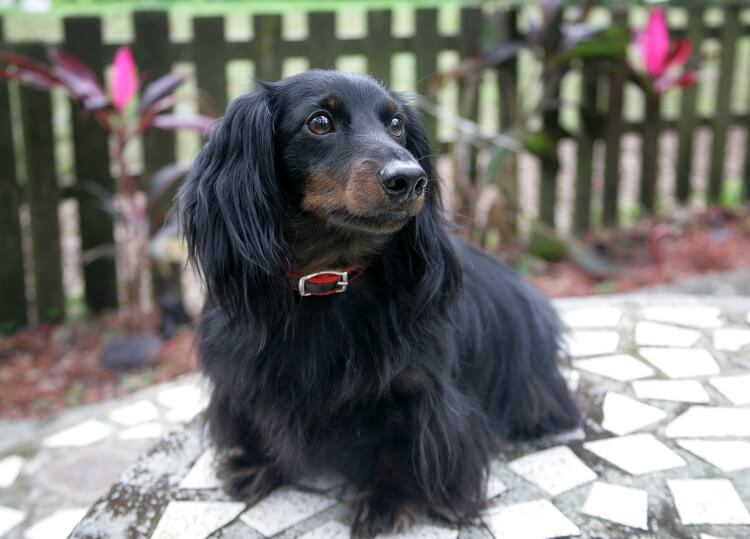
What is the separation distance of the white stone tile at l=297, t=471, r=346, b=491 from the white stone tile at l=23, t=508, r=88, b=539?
82 centimetres

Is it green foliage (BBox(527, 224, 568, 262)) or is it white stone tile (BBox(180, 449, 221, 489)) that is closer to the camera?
white stone tile (BBox(180, 449, 221, 489))

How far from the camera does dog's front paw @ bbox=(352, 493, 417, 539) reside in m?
2.01

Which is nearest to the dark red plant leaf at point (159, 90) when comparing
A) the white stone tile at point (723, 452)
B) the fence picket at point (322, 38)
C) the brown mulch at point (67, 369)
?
the fence picket at point (322, 38)

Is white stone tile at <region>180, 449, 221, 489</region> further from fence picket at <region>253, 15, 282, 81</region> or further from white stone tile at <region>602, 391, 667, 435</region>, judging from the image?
fence picket at <region>253, 15, 282, 81</region>

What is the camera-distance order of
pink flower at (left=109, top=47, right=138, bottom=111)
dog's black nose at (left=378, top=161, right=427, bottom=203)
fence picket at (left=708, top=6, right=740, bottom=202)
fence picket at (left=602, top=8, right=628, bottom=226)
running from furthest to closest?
fence picket at (left=708, top=6, right=740, bottom=202), fence picket at (left=602, top=8, right=628, bottom=226), pink flower at (left=109, top=47, right=138, bottom=111), dog's black nose at (left=378, top=161, right=427, bottom=203)

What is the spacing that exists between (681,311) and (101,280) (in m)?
3.00

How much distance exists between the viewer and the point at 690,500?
212cm

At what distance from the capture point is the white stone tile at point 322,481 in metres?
2.23

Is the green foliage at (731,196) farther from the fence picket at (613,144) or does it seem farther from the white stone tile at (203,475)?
the white stone tile at (203,475)

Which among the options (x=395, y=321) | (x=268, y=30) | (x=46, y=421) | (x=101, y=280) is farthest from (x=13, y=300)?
(x=395, y=321)

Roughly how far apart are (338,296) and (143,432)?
4.88 ft

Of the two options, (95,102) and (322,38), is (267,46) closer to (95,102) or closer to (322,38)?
(322,38)

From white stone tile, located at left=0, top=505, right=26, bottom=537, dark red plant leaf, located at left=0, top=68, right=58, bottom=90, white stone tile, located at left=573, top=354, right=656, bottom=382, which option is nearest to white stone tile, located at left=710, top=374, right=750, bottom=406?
white stone tile, located at left=573, top=354, right=656, bottom=382

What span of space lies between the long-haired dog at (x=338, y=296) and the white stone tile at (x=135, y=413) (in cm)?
109
